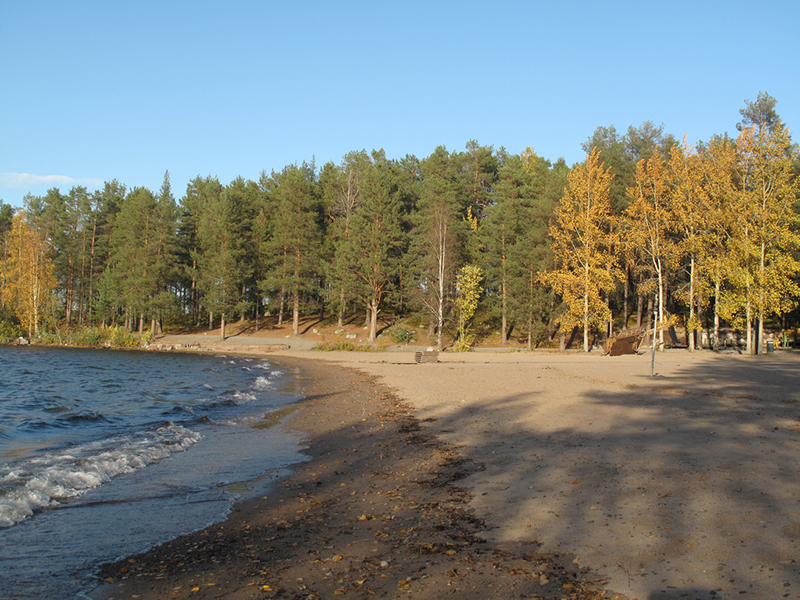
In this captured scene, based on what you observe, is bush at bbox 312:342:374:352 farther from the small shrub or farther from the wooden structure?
the small shrub

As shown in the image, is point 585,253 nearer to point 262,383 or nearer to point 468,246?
point 468,246

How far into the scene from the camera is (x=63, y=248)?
2452 inches

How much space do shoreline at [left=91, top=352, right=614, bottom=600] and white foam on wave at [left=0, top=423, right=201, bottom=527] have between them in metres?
2.57

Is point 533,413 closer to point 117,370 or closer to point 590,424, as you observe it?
point 590,424

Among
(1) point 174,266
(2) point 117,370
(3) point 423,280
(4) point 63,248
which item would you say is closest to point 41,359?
(2) point 117,370

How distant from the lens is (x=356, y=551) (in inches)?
195

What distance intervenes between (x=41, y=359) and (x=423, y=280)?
27.5m

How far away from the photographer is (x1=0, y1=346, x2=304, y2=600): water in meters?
5.38

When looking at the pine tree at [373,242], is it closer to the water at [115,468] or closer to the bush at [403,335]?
the bush at [403,335]

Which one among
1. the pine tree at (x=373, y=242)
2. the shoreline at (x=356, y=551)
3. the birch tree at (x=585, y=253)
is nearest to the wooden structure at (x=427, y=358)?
the birch tree at (x=585, y=253)

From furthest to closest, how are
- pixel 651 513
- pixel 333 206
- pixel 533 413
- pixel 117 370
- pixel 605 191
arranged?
pixel 333 206, pixel 605 191, pixel 117 370, pixel 533 413, pixel 651 513

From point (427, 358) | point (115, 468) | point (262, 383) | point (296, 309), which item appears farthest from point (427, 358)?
point (296, 309)

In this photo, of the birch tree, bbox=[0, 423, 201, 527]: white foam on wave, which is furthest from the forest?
bbox=[0, 423, 201, 527]: white foam on wave

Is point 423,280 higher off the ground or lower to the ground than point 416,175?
lower
